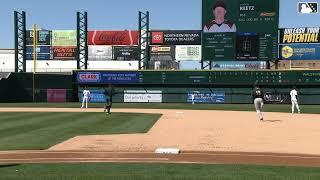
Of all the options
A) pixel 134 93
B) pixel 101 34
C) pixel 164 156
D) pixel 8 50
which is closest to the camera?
pixel 164 156

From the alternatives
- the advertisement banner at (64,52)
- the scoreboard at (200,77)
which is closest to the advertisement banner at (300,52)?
the scoreboard at (200,77)

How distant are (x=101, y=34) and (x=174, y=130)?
177ft

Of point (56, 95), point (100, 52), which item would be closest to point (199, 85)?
point (56, 95)

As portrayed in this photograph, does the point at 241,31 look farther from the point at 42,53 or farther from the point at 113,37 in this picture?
the point at 42,53

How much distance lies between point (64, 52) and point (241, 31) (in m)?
36.1

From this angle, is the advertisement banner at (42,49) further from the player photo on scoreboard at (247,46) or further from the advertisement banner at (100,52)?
the player photo on scoreboard at (247,46)

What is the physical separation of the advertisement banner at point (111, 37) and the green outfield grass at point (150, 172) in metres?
62.2

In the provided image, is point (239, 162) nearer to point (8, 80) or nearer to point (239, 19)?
point (239, 19)

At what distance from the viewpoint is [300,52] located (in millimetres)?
54125

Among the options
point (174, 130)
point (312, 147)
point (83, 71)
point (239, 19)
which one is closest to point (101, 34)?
point (83, 71)

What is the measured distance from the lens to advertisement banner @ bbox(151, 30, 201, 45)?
6141cm

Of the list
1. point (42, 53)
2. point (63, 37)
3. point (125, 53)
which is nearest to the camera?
point (63, 37)

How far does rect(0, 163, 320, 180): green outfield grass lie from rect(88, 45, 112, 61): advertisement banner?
226ft

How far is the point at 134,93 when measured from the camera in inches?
2127
